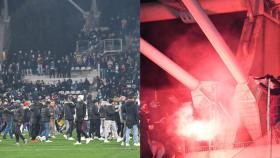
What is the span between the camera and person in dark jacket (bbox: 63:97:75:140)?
3.06m

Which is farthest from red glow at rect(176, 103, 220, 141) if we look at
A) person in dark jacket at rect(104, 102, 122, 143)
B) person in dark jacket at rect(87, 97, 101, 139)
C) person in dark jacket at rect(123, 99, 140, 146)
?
person in dark jacket at rect(87, 97, 101, 139)

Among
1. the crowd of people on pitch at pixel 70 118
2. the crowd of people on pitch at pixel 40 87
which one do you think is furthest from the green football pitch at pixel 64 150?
the crowd of people on pitch at pixel 40 87

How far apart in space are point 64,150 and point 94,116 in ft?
1.05

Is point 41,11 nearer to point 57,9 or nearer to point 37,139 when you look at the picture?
point 57,9

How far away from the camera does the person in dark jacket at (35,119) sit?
3.15 m

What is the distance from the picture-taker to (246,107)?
2740 mm

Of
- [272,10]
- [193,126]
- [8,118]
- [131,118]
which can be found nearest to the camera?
[272,10]

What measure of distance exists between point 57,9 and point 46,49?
29cm

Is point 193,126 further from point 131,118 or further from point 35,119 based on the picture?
point 35,119

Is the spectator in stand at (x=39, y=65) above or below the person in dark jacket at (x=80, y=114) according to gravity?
above

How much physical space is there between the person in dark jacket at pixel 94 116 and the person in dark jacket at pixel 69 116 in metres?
0.11

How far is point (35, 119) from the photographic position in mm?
3162

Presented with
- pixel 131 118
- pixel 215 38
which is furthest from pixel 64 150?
pixel 215 38

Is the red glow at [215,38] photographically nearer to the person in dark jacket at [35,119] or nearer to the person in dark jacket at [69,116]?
the person in dark jacket at [69,116]
